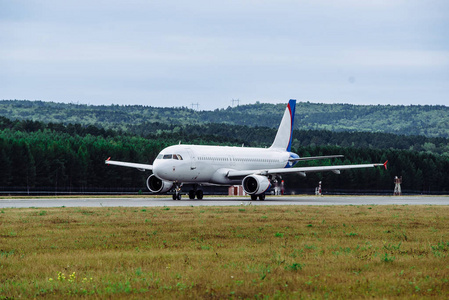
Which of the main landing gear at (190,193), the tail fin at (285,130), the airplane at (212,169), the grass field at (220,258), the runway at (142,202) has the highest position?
the tail fin at (285,130)

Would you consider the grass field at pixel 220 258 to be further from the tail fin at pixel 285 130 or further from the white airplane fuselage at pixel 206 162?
the tail fin at pixel 285 130

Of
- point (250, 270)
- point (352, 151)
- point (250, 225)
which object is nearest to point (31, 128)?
point (352, 151)

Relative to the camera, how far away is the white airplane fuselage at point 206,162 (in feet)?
186

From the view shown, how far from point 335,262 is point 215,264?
293 cm

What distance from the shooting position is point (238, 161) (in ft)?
214

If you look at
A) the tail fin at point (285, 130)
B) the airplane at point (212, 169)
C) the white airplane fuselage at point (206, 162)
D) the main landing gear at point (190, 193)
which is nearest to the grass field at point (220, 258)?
the white airplane fuselage at point (206, 162)

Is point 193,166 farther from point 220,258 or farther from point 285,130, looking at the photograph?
point 220,258

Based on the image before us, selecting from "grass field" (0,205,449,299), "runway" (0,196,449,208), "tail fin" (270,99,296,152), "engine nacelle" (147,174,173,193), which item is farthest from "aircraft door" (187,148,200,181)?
"grass field" (0,205,449,299)

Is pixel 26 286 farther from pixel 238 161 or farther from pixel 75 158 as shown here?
pixel 75 158

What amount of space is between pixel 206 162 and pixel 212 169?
1.18 metres

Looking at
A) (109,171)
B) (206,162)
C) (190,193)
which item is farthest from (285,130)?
(109,171)

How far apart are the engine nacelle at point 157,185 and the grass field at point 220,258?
29.2 m

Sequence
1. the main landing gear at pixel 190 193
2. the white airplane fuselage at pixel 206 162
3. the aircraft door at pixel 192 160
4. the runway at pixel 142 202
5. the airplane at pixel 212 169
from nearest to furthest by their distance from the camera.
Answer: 1. the runway at pixel 142 202
2. the white airplane fuselage at pixel 206 162
3. the airplane at pixel 212 169
4. the main landing gear at pixel 190 193
5. the aircraft door at pixel 192 160

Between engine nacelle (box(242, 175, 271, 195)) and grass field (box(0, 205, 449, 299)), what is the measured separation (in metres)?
26.9
